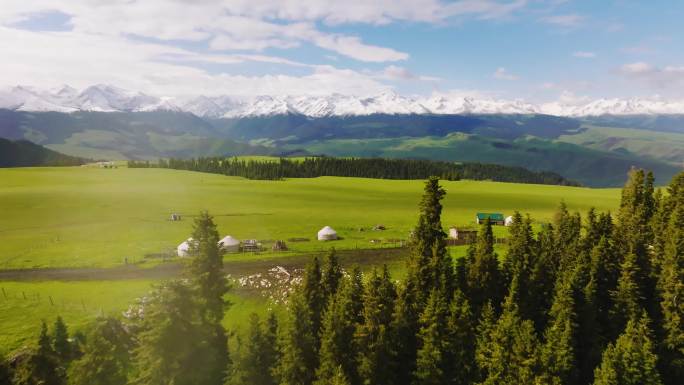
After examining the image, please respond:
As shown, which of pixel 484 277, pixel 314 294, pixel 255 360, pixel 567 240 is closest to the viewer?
pixel 255 360

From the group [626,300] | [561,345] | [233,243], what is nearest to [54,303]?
[233,243]

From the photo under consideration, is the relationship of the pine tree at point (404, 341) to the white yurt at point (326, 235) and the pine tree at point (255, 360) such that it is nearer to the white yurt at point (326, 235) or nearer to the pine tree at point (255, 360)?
the pine tree at point (255, 360)

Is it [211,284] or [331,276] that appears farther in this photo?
[331,276]

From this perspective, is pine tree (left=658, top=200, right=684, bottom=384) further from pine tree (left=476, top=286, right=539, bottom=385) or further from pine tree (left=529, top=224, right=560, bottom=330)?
pine tree (left=476, top=286, right=539, bottom=385)

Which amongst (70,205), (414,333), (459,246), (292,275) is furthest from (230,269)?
(70,205)

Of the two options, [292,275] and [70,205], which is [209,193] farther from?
[292,275]

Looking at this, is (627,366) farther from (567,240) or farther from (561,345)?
(567,240)

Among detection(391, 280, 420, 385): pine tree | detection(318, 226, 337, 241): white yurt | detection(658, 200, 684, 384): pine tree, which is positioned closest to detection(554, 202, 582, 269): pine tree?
detection(658, 200, 684, 384): pine tree
